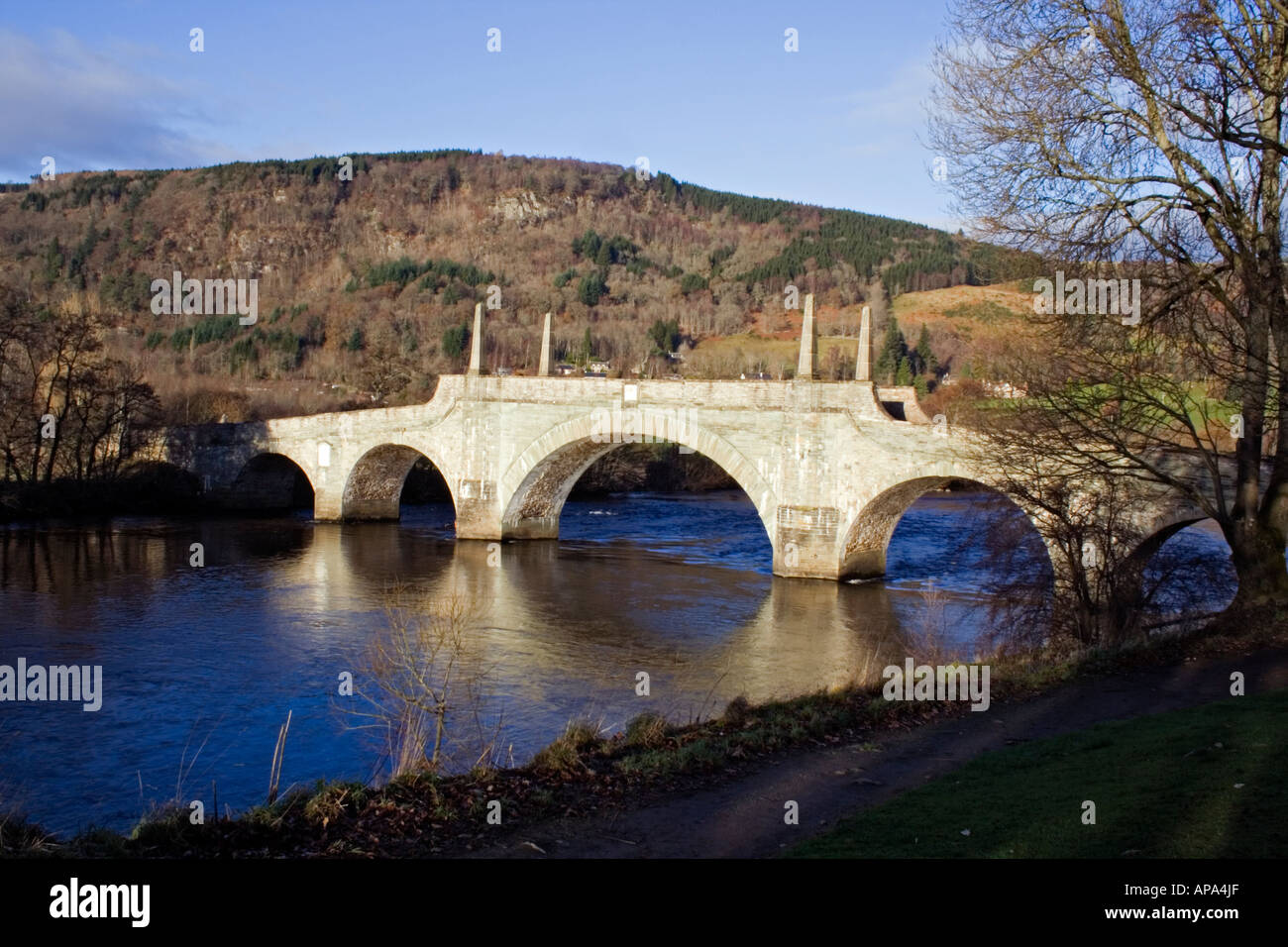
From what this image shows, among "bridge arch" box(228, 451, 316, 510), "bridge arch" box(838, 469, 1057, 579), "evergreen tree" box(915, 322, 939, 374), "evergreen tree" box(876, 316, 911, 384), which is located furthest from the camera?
"evergreen tree" box(915, 322, 939, 374)

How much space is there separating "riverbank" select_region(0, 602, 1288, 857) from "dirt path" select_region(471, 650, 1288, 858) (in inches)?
0.8

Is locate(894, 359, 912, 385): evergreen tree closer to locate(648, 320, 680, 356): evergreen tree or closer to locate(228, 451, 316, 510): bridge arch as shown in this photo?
locate(648, 320, 680, 356): evergreen tree

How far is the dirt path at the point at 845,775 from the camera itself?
276 inches

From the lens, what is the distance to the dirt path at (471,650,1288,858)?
7.00 m

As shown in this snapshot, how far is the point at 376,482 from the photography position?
36.8 metres

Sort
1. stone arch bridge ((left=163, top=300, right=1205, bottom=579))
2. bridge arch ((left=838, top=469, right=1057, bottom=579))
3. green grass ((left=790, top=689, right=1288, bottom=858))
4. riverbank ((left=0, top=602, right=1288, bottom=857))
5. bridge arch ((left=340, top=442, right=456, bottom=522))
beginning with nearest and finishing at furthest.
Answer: green grass ((left=790, top=689, right=1288, bottom=858)) < riverbank ((left=0, top=602, right=1288, bottom=857)) < stone arch bridge ((left=163, top=300, right=1205, bottom=579)) < bridge arch ((left=838, top=469, right=1057, bottom=579)) < bridge arch ((left=340, top=442, right=456, bottom=522))

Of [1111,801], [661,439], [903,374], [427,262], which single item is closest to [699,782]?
[1111,801]

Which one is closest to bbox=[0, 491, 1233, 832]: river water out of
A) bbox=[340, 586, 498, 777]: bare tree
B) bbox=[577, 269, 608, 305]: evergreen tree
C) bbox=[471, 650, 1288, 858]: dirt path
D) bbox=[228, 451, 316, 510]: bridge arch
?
bbox=[340, 586, 498, 777]: bare tree

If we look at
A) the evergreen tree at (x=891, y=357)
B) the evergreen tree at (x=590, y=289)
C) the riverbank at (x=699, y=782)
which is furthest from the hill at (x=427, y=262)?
the riverbank at (x=699, y=782)

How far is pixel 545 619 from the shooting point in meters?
21.4

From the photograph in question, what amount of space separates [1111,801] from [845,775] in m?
2.29

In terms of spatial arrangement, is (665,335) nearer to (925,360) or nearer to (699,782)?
(925,360)

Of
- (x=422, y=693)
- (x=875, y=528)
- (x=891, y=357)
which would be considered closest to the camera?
(x=422, y=693)
